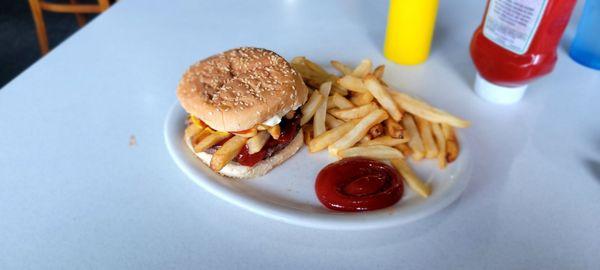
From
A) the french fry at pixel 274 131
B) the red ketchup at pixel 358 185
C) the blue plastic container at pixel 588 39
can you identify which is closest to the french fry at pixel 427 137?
the red ketchup at pixel 358 185

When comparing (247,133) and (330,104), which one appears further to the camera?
(330,104)

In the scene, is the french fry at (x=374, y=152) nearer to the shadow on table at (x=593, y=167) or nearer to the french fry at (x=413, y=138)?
the french fry at (x=413, y=138)

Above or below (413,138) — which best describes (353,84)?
above

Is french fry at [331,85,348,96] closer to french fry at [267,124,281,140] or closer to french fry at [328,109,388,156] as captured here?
french fry at [328,109,388,156]

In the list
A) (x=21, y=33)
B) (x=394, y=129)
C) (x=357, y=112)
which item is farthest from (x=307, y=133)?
(x=21, y=33)

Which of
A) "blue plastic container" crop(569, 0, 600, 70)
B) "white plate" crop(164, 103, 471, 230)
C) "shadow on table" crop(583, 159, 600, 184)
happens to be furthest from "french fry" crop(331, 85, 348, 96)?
"blue plastic container" crop(569, 0, 600, 70)

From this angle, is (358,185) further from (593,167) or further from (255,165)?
(593,167)

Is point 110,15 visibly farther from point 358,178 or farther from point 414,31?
point 358,178
